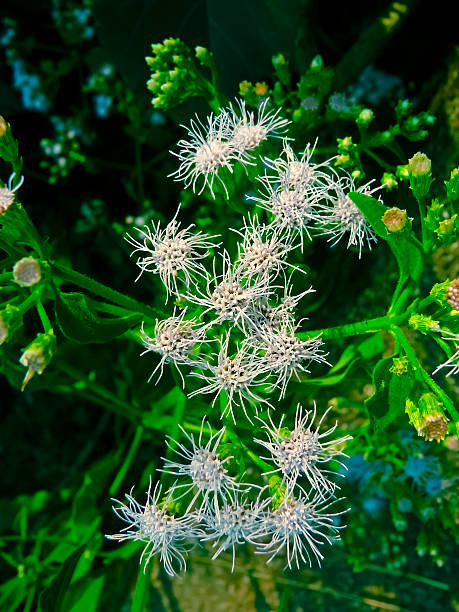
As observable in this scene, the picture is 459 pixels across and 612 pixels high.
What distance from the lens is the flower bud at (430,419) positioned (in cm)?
70

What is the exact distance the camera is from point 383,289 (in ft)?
4.10

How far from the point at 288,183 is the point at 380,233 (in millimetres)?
153

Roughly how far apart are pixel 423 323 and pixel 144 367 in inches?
21.8

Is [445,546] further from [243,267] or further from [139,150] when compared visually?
[139,150]

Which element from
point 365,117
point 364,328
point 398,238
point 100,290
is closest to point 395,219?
point 398,238

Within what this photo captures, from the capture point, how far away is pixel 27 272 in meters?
0.66

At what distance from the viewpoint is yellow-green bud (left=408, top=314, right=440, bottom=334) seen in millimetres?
708

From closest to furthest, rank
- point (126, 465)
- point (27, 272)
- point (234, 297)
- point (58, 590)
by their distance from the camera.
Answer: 1. point (27, 272)
2. point (234, 297)
3. point (58, 590)
4. point (126, 465)

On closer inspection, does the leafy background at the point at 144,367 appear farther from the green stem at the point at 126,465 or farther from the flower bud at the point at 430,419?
the flower bud at the point at 430,419

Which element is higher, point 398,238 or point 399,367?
point 398,238

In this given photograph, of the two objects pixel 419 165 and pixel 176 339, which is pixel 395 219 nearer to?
pixel 419 165

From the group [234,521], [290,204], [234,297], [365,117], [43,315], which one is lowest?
[234,521]

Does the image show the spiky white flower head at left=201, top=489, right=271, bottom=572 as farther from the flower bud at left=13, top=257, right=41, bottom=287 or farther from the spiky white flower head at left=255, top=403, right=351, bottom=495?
the flower bud at left=13, top=257, right=41, bottom=287

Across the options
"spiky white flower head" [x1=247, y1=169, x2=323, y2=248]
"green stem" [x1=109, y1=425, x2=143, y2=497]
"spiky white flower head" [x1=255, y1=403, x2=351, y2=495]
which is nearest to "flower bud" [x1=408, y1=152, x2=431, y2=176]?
"spiky white flower head" [x1=247, y1=169, x2=323, y2=248]
